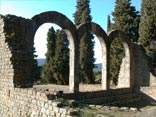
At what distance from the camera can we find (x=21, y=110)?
10.1 m

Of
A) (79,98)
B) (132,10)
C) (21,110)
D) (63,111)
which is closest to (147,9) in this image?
(132,10)

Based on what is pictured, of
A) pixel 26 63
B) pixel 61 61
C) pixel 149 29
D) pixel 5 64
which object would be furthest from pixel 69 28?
pixel 61 61

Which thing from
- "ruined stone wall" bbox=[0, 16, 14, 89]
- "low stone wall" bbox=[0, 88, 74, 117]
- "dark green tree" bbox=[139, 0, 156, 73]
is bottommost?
"low stone wall" bbox=[0, 88, 74, 117]

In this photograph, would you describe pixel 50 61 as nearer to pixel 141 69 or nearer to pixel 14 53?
pixel 141 69

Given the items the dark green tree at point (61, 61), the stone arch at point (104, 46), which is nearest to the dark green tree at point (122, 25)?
the dark green tree at point (61, 61)

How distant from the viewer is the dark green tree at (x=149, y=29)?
23.2 metres

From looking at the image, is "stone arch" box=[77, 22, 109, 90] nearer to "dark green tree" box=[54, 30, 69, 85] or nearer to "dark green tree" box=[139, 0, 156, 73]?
"dark green tree" box=[139, 0, 156, 73]

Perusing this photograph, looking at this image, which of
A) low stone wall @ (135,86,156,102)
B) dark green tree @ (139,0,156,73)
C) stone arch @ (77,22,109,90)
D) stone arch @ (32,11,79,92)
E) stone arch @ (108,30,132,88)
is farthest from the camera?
dark green tree @ (139,0,156,73)

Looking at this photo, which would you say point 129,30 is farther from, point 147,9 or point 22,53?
point 22,53

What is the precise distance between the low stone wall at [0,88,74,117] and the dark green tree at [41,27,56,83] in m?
17.4

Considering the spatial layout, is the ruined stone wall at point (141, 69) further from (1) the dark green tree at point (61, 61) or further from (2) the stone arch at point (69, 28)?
(1) the dark green tree at point (61, 61)

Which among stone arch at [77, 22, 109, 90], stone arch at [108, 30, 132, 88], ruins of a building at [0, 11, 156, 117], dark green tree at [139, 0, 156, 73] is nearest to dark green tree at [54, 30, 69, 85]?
dark green tree at [139, 0, 156, 73]

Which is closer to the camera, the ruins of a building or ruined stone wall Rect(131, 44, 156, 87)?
the ruins of a building

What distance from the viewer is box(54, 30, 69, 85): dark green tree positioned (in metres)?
28.5
